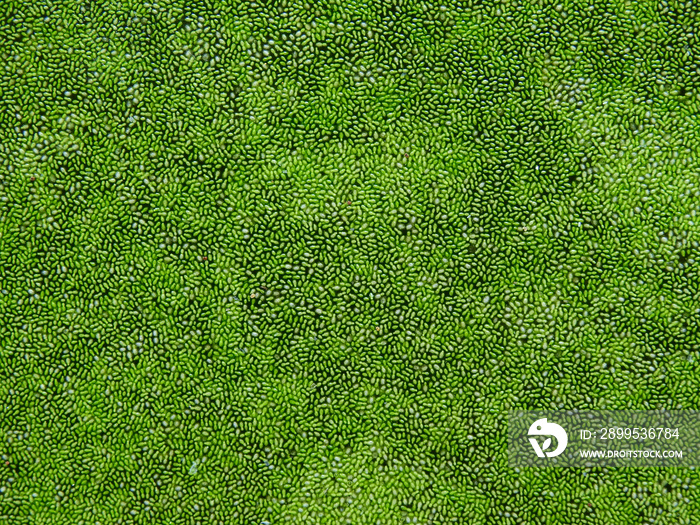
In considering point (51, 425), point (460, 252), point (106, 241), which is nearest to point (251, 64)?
point (106, 241)

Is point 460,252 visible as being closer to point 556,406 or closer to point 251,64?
point 556,406

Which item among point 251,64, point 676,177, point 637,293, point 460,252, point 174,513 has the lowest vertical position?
point 174,513
